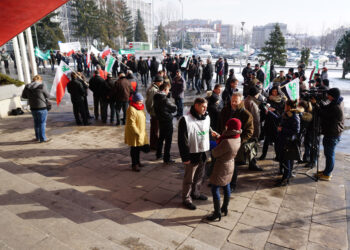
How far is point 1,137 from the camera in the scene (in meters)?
7.52

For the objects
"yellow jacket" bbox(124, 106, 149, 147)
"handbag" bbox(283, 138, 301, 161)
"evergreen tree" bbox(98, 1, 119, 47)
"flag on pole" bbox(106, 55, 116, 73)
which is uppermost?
"evergreen tree" bbox(98, 1, 119, 47)

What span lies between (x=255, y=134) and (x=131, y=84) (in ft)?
16.4

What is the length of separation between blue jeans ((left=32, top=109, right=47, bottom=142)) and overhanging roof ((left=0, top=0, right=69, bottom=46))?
5501 millimetres

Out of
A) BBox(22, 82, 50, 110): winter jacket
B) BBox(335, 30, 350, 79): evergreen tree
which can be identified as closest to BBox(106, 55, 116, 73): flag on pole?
BBox(22, 82, 50, 110): winter jacket

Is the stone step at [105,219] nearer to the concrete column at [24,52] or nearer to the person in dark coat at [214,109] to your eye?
the person in dark coat at [214,109]

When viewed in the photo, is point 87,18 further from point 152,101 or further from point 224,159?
point 224,159

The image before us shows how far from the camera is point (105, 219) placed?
354 cm

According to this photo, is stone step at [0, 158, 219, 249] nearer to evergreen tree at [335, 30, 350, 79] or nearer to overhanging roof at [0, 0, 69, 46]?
overhanging roof at [0, 0, 69, 46]

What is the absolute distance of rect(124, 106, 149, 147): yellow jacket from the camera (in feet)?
16.4

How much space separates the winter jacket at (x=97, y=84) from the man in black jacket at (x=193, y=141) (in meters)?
5.72

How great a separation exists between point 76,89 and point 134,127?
4015mm

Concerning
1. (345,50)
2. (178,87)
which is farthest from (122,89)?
(345,50)

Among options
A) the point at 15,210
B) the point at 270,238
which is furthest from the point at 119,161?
the point at 270,238

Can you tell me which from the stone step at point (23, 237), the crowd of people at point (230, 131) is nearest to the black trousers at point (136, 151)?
the crowd of people at point (230, 131)
